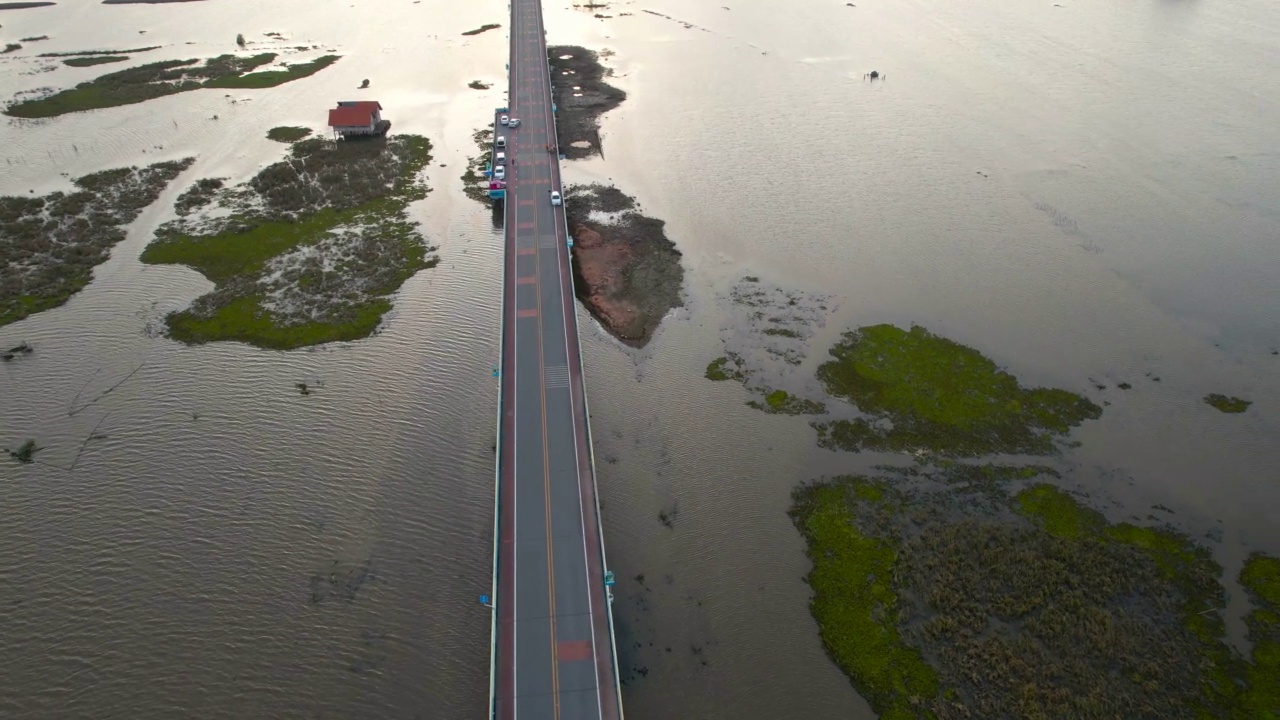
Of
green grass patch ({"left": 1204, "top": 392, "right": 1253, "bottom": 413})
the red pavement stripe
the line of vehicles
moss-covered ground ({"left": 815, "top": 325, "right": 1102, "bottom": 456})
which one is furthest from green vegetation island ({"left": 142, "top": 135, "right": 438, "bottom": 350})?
green grass patch ({"left": 1204, "top": 392, "right": 1253, "bottom": 413})

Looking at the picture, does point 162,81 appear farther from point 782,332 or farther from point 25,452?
point 782,332

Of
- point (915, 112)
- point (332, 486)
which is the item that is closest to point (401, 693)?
point (332, 486)

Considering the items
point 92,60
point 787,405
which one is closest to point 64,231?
point 92,60

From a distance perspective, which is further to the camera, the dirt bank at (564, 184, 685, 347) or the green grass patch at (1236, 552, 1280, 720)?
the dirt bank at (564, 184, 685, 347)

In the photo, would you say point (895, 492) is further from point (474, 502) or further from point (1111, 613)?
point (474, 502)

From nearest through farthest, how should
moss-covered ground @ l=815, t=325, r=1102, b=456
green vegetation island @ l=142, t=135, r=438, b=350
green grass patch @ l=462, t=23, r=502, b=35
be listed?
moss-covered ground @ l=815, t=325, r=1102, b=456 → green vegetation island @ l=142, t=135, r=438, b=350 → green grass patch @ l=462, t=23, r=502, b=35

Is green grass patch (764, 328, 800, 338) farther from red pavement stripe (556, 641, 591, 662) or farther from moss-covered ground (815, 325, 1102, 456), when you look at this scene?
red pavement stripe (556, 641, 591, 662)
